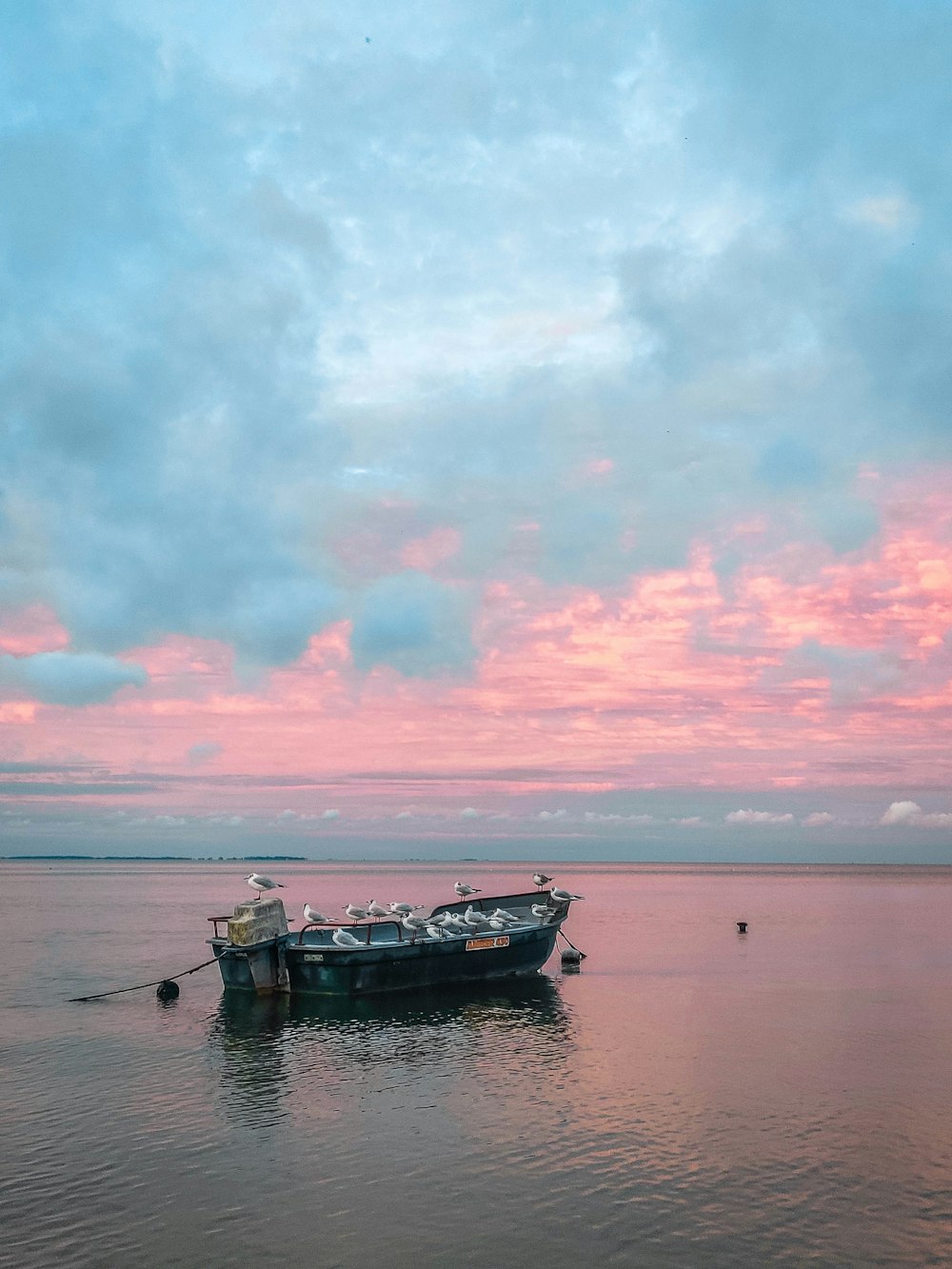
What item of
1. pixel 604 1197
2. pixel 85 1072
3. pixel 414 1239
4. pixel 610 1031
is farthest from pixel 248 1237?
pixel 610 1031

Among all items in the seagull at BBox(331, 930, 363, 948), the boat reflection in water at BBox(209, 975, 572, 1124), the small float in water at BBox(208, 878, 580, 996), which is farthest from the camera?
the seagull at BBox(331, 930, 363, 948)

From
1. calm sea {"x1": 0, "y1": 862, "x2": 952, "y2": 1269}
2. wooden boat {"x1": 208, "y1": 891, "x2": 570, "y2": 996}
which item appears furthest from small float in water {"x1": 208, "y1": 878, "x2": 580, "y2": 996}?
calm sea {"x1": 0, "y1": 862, "x2": 952, "y2": 1269}

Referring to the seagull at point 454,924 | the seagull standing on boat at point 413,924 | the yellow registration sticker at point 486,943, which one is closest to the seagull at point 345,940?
the seagull standing on boat at point 413,924

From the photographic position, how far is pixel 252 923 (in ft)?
102

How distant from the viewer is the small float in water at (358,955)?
31344 mm

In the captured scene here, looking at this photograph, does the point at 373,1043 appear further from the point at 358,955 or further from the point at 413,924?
the point at 413,924

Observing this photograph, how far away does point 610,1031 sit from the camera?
28156mm

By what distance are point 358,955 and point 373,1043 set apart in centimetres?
507

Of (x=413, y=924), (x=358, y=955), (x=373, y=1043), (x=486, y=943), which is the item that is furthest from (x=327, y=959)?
(x=486, y=943)

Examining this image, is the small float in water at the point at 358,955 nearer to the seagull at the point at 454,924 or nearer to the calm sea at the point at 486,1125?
the seagull at the point at 454,924

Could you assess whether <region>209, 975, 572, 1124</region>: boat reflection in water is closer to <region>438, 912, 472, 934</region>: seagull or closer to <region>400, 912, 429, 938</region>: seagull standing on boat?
<region>438, 912, 472, 934</region>: seagull

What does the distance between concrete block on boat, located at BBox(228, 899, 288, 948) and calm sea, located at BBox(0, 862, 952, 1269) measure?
201 centimetres

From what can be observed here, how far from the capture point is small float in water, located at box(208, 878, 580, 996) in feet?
103

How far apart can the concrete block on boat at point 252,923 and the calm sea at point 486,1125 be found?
6.61ft
